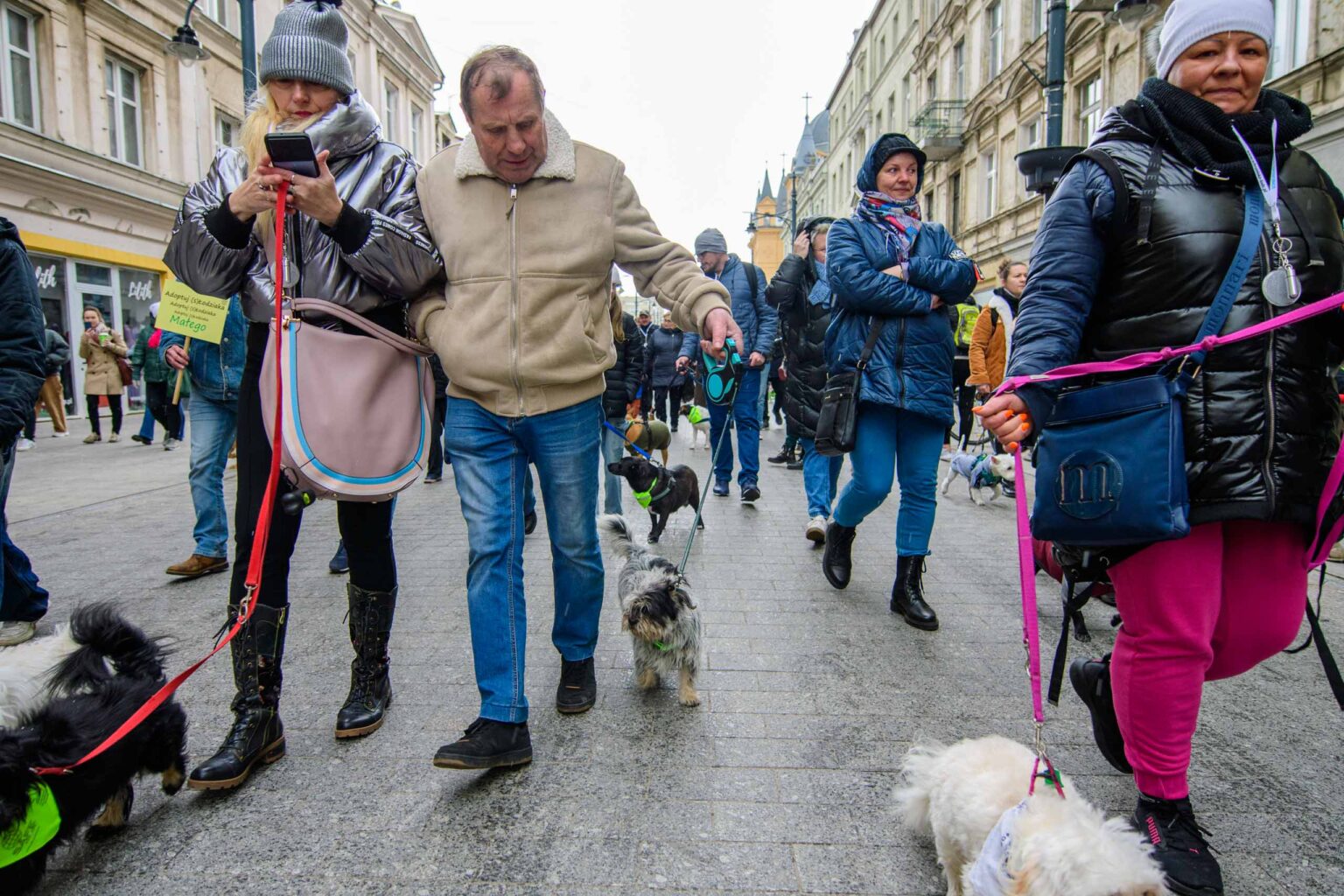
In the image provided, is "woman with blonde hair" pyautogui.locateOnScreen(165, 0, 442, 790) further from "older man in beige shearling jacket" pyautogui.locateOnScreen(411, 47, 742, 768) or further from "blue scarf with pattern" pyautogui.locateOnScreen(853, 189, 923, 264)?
"blue scarf with pattern" pyautogui.locateOnScreen(853, 189, 923, 264)

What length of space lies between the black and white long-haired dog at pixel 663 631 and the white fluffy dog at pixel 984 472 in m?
5.10

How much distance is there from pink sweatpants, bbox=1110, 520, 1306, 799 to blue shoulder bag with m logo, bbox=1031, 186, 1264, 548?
13 centimetres

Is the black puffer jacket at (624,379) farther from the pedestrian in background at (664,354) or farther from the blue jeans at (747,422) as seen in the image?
the pedestrian in background at (664,354)

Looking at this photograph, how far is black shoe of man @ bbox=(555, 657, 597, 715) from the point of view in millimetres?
3117

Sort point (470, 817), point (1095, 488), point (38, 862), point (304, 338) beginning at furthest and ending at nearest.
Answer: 1. point (304, 338)
2. point (470, 817)
3. point (1095, 488)
4. point (38, 862)

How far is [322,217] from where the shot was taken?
2.44 metres

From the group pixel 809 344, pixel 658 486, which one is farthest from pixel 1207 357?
pixel 658 486

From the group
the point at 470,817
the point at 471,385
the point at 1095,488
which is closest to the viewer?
the point at 1095,488

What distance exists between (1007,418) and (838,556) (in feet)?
9.09

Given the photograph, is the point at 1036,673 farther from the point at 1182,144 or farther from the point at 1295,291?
the point at 1182,144

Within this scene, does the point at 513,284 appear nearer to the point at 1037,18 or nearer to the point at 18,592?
the point at 18,592

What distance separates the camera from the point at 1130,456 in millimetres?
2043

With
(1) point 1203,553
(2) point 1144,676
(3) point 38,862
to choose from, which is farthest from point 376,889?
(1) point 1203,553

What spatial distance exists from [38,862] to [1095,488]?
2.61 meters
